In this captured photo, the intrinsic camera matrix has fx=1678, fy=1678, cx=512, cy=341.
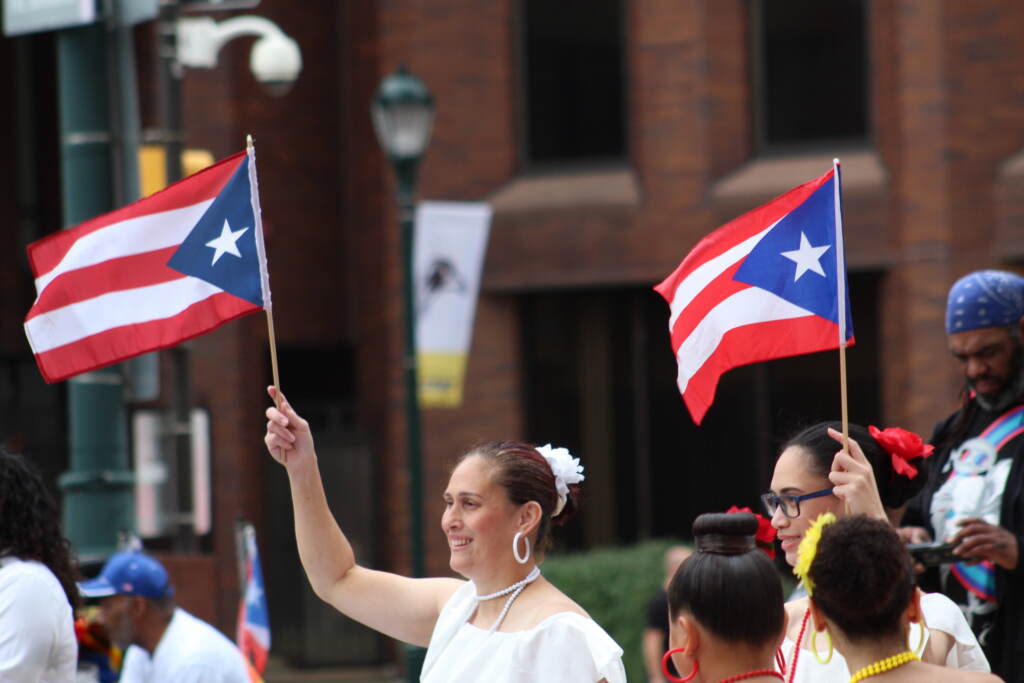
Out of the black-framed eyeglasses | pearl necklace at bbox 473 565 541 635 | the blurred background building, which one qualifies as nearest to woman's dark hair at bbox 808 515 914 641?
the black-framed eyeglasses

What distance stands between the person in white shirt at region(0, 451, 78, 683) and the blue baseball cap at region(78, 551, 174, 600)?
1352 millimetres

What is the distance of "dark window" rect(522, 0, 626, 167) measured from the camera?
54.3 feet

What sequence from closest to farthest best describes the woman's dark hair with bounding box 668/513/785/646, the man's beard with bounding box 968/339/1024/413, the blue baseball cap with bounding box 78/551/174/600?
the woman's dark hair with bounding box 668/513/785/646
the man's beard with bounding box 968/339/1024/413
the blue baseball cap with bounding box 78/551/174/600

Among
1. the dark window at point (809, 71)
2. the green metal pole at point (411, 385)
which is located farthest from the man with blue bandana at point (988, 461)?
the dark window at point (809, 71)

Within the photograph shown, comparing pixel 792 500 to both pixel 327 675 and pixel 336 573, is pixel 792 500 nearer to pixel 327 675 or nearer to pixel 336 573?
pixel 336 573

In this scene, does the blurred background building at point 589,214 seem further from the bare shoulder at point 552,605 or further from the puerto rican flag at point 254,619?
the bare shoulder at point 552,605

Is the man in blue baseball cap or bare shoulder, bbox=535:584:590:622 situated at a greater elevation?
bare shoulder, bbox=535:584:590:622

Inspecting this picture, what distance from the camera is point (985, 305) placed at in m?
5.23

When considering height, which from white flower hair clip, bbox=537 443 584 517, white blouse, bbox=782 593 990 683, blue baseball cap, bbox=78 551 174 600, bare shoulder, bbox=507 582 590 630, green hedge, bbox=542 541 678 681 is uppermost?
white flower hair clip, bbox=537 443 584 517

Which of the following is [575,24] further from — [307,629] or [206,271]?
[206,271]

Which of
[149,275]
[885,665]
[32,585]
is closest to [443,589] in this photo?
[32,585]

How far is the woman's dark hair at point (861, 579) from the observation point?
135 inches

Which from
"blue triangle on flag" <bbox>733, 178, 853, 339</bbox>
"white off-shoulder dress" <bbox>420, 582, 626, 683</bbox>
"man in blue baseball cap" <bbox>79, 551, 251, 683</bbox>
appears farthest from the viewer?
"man in blue baseball cap" <bbox>79, 551, 251, 683</bbox>

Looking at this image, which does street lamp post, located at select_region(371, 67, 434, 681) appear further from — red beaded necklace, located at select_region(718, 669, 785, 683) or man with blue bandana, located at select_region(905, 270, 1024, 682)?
red beaded necklace, located at select_region(718, 669, 785, 683)
